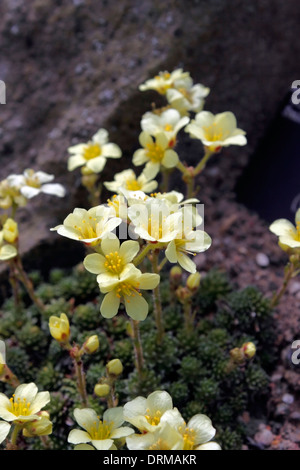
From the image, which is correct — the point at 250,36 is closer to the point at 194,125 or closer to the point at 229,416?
the point at 194,125

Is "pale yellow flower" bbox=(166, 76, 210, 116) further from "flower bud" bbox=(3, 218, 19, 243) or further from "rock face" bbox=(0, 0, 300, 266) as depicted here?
"flower bud" bbox=(3, 218, 19, 243)

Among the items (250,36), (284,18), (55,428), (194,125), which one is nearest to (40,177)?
(194,125)

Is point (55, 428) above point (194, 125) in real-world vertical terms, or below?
below

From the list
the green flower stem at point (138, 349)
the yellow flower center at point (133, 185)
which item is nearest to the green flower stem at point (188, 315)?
the green flower stem at point (138, 349)

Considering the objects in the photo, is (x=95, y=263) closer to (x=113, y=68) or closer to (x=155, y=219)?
(x=155, y=219)

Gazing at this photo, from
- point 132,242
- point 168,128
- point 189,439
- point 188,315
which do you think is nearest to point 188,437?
point 189,439

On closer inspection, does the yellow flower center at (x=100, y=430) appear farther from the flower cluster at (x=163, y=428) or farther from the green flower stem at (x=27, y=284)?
the green flower stem at (x=27, y=284)

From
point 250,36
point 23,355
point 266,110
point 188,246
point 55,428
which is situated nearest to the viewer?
point 188,246
